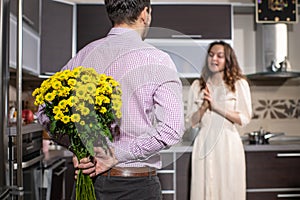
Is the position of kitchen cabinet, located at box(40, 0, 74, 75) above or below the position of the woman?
above

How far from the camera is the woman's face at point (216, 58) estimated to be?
148cm

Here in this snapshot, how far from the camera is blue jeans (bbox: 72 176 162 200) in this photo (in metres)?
0.91

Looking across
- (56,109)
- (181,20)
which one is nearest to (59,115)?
(56,109)

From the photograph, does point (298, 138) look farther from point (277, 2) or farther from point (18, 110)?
point (18, 110)

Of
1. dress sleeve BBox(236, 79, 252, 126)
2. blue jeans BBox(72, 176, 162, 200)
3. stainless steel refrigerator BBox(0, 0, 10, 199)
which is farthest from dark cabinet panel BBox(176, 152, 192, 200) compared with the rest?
blue jeans BBox(72, 176, 162, 200)

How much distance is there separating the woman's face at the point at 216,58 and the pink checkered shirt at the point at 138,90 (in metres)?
0.54

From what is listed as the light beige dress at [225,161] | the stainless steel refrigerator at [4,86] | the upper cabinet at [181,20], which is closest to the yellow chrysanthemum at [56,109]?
the stainless steel refrigerator at [4,86]

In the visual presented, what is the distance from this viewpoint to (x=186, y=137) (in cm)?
111

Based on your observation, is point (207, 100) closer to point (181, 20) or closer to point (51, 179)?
point (51, 179)

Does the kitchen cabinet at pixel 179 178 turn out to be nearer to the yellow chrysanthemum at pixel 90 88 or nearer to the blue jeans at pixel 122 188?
the blue jeans at pixel 122 188

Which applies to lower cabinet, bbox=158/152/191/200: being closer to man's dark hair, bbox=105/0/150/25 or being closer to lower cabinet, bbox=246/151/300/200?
lower cabinet, bbox=246/151/300/200

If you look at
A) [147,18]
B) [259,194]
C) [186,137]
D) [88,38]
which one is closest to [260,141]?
[259,194]

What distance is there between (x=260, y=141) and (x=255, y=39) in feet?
1.48

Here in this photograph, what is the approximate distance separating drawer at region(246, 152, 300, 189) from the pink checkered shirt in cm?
114
